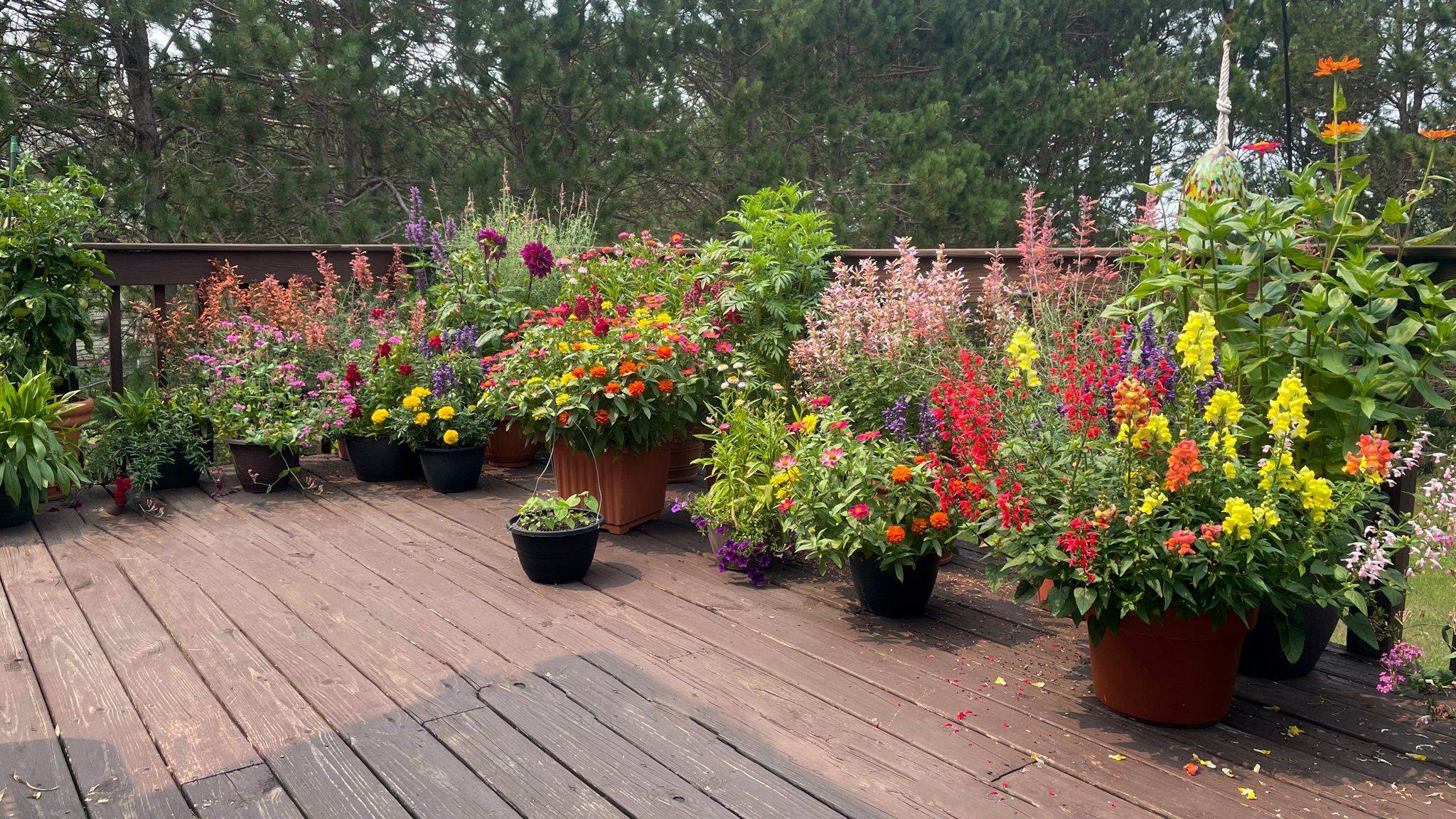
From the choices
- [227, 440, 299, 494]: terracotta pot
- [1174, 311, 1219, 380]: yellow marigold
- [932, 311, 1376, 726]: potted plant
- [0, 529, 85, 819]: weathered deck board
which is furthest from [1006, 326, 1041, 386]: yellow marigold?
[227, 440, 299, 494]: terracotta pot

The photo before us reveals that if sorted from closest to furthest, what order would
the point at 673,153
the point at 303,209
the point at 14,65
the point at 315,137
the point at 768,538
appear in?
the point at 768,538 < the point at 14,65 < the point at 303,209 < the point at 315,137 < the point at 673,153

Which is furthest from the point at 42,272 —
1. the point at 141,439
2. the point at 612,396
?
the point at 612,396

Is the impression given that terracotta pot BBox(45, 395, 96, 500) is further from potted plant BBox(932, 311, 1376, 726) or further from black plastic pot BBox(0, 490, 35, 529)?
potted plant BBox(932, 311, 1376, 726)

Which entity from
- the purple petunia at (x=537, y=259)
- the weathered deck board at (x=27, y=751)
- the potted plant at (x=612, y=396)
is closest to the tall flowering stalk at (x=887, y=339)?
the potted plant at (x=612, y=396)

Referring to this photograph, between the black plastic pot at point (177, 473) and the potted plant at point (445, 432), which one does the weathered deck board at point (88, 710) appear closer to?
the black plastic pot at point (177, 473)

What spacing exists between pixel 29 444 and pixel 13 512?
320 millimetres

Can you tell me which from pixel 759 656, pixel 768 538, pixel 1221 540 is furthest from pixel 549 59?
pixel 1221 540

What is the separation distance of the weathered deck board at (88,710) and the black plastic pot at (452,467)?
1.45 m

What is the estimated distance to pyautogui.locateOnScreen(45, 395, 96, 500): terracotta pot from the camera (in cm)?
415

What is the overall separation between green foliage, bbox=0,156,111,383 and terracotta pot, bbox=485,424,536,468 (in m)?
1.82

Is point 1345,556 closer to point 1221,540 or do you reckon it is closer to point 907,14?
point 1221,540

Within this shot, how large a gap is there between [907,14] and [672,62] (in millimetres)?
2950

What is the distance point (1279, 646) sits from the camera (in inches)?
98.8

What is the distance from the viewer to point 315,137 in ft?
30.5
